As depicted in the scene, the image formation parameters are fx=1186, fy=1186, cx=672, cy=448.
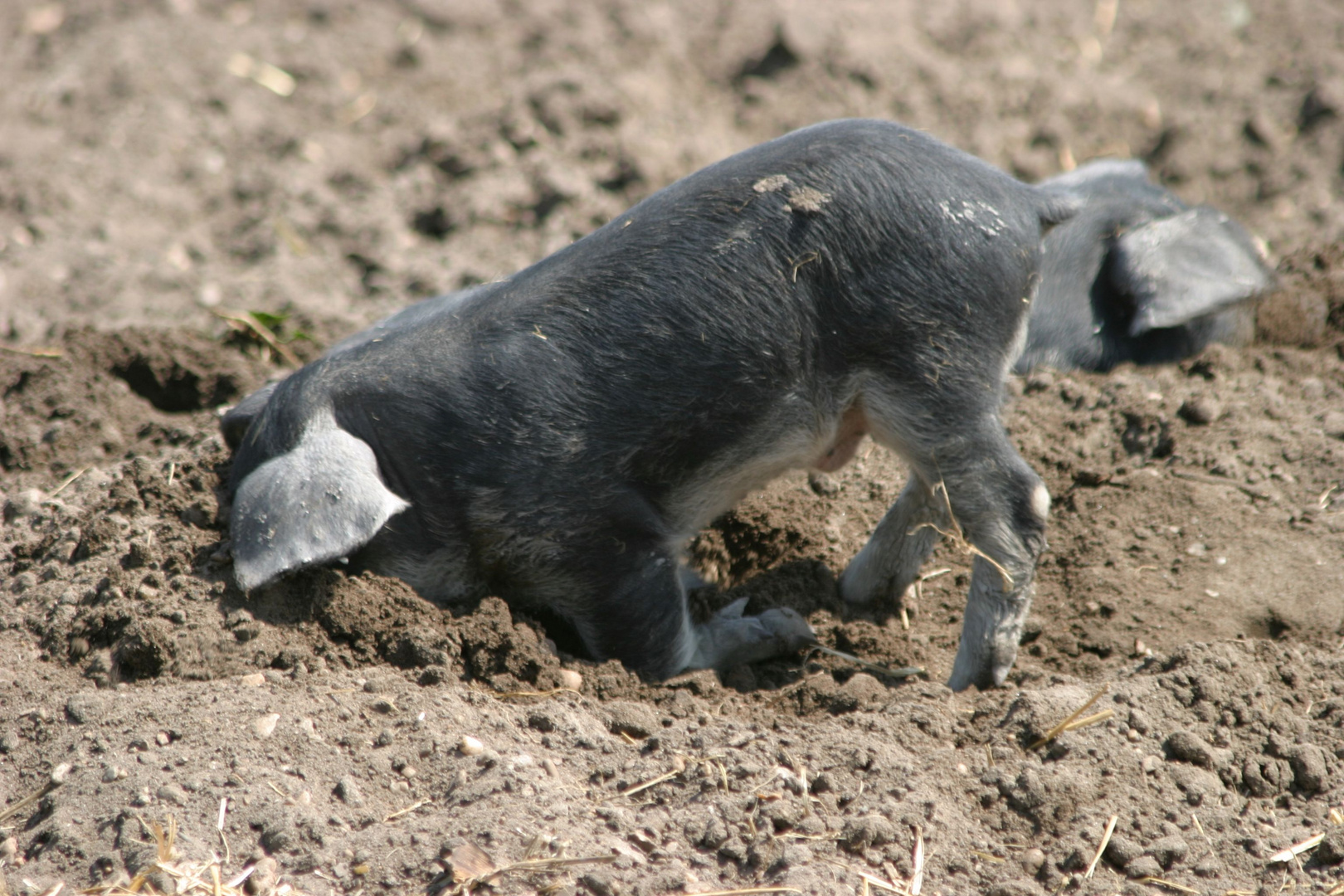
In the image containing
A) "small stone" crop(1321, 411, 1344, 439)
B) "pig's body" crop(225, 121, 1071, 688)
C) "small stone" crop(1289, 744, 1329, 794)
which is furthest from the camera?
"small stone" crop(1321, 411, 1344, 439)

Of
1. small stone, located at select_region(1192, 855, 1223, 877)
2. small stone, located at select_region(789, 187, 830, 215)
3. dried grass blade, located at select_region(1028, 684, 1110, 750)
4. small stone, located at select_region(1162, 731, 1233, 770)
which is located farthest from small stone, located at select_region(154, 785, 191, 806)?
small stone, located at select_region(1162, 731, 1233, 770)

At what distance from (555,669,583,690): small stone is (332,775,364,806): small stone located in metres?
0.82

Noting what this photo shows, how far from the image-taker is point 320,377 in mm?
4195

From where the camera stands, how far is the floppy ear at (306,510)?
3803mm

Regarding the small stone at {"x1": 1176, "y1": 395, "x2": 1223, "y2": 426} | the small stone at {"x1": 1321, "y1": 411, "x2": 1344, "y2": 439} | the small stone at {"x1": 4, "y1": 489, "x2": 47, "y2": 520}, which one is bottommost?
the small stone at {"x1": 4, "y1": 489, "x2": 47, "y2": 520}

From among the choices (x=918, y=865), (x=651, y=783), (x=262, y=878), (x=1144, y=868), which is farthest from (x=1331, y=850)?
(x=262, y=878)

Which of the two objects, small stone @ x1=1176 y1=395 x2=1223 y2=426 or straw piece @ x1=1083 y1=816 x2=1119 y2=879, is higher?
small stone @ x1=1176 y1=395 x2=1223 y2=426

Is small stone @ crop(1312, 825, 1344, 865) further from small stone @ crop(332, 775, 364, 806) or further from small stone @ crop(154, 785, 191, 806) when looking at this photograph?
small stone @ crop(154, 785, 191, 806)

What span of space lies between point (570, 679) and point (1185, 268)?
378 centimetres

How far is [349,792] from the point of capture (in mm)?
3330

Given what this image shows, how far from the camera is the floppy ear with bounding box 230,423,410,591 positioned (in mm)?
3803

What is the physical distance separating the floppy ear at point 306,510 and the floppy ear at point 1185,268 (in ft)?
12.4

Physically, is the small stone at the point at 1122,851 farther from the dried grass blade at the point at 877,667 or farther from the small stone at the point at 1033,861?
the dried grass blade at the point at 877,667

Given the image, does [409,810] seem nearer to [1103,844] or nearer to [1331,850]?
[1103,844]
